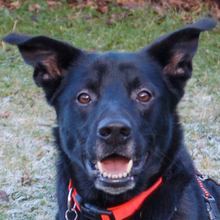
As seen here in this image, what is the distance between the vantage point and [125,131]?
2.22 metres

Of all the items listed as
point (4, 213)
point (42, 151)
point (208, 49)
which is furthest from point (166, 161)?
point (208, 49)

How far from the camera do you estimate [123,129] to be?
7.22 feet

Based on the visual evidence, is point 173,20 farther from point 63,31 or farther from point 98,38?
point 63,31

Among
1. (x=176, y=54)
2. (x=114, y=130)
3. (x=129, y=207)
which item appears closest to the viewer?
(x=114, y=130)

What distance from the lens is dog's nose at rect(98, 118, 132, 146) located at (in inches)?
85.9

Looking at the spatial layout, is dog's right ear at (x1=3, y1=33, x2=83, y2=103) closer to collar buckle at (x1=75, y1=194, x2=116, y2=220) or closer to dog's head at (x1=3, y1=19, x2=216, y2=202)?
dog's head at (x1=3, y1=19, x2=216, y2=202)

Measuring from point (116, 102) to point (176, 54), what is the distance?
654mm

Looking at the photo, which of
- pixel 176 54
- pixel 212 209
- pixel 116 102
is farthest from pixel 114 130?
pixel 212 209

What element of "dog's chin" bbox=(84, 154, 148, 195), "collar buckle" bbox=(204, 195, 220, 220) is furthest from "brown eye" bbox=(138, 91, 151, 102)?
"collar buckle" bbox=(204, 195, 220, 220)

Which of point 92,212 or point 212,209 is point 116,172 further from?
point 212,209

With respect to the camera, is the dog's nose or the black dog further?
the black dog

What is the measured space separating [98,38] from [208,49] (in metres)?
2.19

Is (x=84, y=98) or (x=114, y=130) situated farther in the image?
(x=84, y=98)

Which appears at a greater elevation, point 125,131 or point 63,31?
point 125,131
